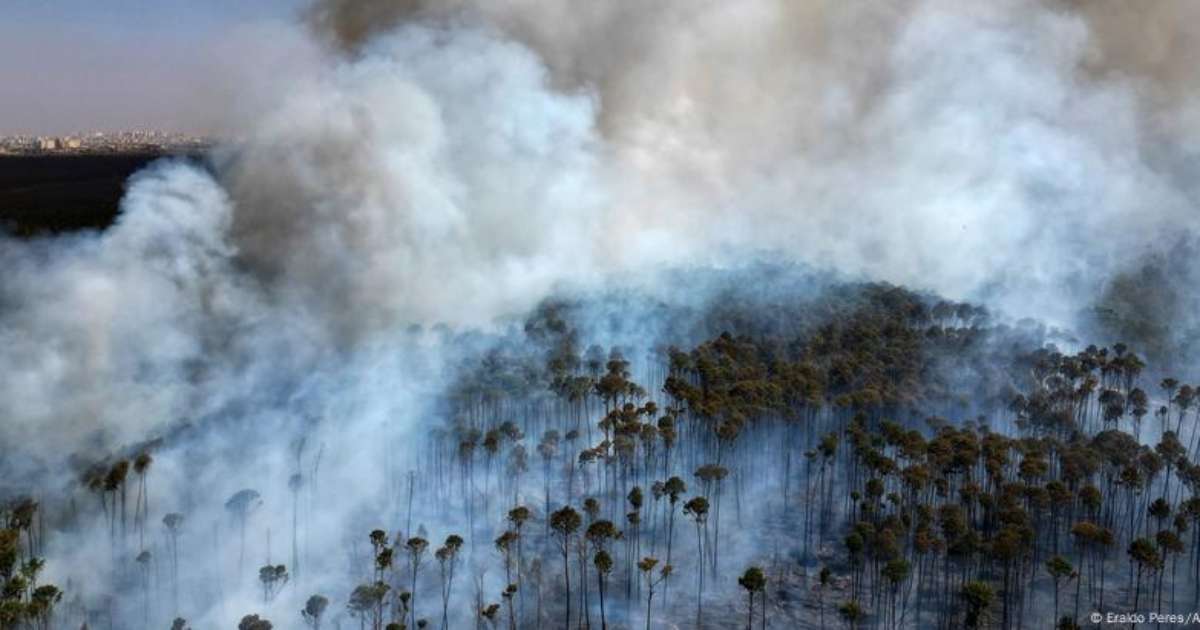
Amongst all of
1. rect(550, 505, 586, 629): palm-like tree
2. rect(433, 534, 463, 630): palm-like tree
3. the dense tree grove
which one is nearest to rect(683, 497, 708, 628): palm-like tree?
the dense tree grove

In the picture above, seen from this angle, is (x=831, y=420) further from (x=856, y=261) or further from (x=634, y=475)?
(x=856, y=261)

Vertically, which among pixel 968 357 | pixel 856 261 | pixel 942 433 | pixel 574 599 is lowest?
pixel 574 599

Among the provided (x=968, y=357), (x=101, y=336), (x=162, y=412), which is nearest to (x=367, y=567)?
(x=162, y=412)

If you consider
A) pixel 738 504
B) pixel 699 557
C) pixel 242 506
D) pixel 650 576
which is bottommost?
pixel 650 576

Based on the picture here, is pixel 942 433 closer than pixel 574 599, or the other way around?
pixel 574 599

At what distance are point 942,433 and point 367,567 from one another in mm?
25965

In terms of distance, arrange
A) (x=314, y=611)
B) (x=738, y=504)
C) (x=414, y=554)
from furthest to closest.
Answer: (x=738, y=504)
(x=414, y=554)
(x=314, y=611)

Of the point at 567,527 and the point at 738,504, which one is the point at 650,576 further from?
the point at 738,504

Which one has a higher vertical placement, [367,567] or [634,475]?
[634,475]

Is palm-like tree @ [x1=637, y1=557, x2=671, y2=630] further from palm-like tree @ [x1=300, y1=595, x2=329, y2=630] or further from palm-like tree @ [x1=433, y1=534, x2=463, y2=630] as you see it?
palm-like tree @ [x1=300, y1=595, x2=329, y2=630]

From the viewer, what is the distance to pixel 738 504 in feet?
139

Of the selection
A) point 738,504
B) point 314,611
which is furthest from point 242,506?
point 738,504

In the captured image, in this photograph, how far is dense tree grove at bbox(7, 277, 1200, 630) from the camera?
33531 mm

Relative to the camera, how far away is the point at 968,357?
183 ft
